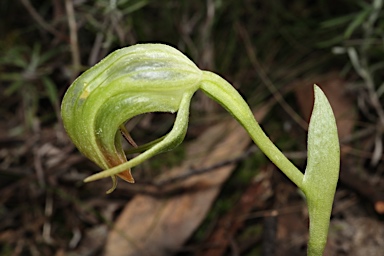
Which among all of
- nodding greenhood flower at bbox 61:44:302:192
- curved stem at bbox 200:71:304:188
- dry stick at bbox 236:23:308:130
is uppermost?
nodding greenhood flower at bbox 61:44:302:192

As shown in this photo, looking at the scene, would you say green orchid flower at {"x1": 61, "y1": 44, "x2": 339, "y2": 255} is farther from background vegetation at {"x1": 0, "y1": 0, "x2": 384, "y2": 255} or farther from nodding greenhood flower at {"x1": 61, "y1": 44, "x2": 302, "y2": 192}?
background vegetation at {"x1": 0, "y1": 0, "x2": 384, "y2": 255}

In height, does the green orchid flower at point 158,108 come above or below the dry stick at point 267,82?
above

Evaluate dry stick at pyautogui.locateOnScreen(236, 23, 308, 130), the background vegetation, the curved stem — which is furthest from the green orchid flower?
dry stick at pyautogui.locateOnScreen(236, 23, 308, 130)

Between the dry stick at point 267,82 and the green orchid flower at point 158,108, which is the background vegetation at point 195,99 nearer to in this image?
the dry stick at point 267,82

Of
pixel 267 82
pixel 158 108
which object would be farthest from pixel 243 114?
pixel 267 82

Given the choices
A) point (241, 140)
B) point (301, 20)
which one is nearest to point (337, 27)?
point (301, 20)

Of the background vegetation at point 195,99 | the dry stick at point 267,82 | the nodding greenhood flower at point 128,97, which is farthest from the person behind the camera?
the dry stick at point 267,82

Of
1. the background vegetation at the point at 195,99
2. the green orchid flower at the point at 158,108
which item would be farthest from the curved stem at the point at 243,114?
the background vegetation at the point at 195,99

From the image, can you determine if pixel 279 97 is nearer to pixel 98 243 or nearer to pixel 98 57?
pixel 98 57
